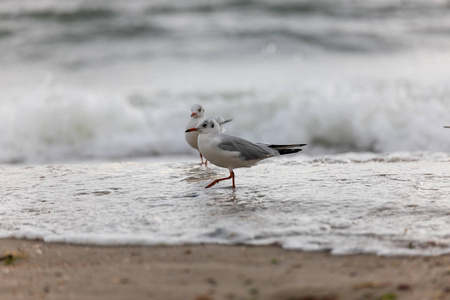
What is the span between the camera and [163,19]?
45.2 feet

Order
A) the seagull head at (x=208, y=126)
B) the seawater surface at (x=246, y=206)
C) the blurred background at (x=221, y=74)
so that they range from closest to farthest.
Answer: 1. the seawater surface at (x=246, y=206)
2. the seagull head at (x=208, y=126)
3. the blurred background at (x=221, y=74)

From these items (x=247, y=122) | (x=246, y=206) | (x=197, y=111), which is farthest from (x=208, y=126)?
(x=247, y=122)

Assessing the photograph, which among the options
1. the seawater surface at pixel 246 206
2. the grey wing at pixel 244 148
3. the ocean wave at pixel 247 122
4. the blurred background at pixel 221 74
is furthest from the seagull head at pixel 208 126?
the ocean wave at pixel 247 122

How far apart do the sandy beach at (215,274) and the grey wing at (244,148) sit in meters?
1.47

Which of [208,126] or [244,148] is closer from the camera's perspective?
[244,148]

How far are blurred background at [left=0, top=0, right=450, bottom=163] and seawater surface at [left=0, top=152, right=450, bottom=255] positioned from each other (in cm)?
178

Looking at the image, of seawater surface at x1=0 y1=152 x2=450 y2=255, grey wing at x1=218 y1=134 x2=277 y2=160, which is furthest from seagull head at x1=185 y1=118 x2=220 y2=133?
seawater surface at x1=0 y1=152 x2=450 y2=255

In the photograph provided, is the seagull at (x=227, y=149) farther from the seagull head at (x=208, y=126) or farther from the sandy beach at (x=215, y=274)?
the sandy beach at (x=215, y=274)

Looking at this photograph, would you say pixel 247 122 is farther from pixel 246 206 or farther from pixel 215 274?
pixel 215 274

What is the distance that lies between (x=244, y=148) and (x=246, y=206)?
668mm

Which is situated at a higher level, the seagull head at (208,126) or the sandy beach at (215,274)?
the seagull head at (208,126)

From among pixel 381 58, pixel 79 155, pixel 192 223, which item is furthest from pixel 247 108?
pixel 192 223

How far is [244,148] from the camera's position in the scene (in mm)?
Result: 4398

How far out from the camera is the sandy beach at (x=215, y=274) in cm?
233
